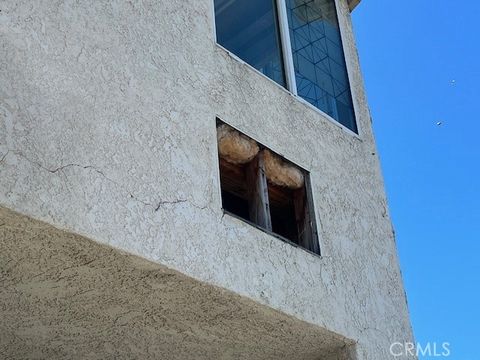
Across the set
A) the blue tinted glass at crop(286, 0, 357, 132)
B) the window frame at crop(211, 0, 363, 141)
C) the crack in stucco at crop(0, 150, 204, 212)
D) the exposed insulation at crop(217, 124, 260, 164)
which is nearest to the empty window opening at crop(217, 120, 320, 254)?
the exposed insulation at crop(217, 124, 260, 164)

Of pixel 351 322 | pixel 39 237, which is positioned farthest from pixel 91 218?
pixel 351 322

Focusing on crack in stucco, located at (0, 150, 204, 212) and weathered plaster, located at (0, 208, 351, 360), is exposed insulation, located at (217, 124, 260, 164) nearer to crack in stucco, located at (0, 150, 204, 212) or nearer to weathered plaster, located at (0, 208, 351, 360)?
crack in stucco, located at (0, 150, 204, 212)

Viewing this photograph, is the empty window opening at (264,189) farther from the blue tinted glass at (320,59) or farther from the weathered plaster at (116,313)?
the blue tinted glass at (320,59)

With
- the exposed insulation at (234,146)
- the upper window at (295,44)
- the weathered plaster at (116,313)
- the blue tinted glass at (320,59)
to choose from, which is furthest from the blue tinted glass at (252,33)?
the weathered plaster at (116,313)

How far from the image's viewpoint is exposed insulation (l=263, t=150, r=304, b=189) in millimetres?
6582

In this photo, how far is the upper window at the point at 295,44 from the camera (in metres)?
7.01

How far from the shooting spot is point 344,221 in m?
6.90

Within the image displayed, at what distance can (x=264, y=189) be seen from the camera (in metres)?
6.46

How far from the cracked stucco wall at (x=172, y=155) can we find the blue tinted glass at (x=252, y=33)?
217 mm

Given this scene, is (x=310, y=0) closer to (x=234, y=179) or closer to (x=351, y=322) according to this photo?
(x=234, y=179)

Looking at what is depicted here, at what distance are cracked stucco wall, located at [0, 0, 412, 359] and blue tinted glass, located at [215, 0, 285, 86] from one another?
217 millimetres

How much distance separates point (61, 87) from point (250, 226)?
1.73 m

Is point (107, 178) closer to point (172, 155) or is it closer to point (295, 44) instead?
point (172, 155)

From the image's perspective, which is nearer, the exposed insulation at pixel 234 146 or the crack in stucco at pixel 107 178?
the crack in stucco at pixel 107 178
